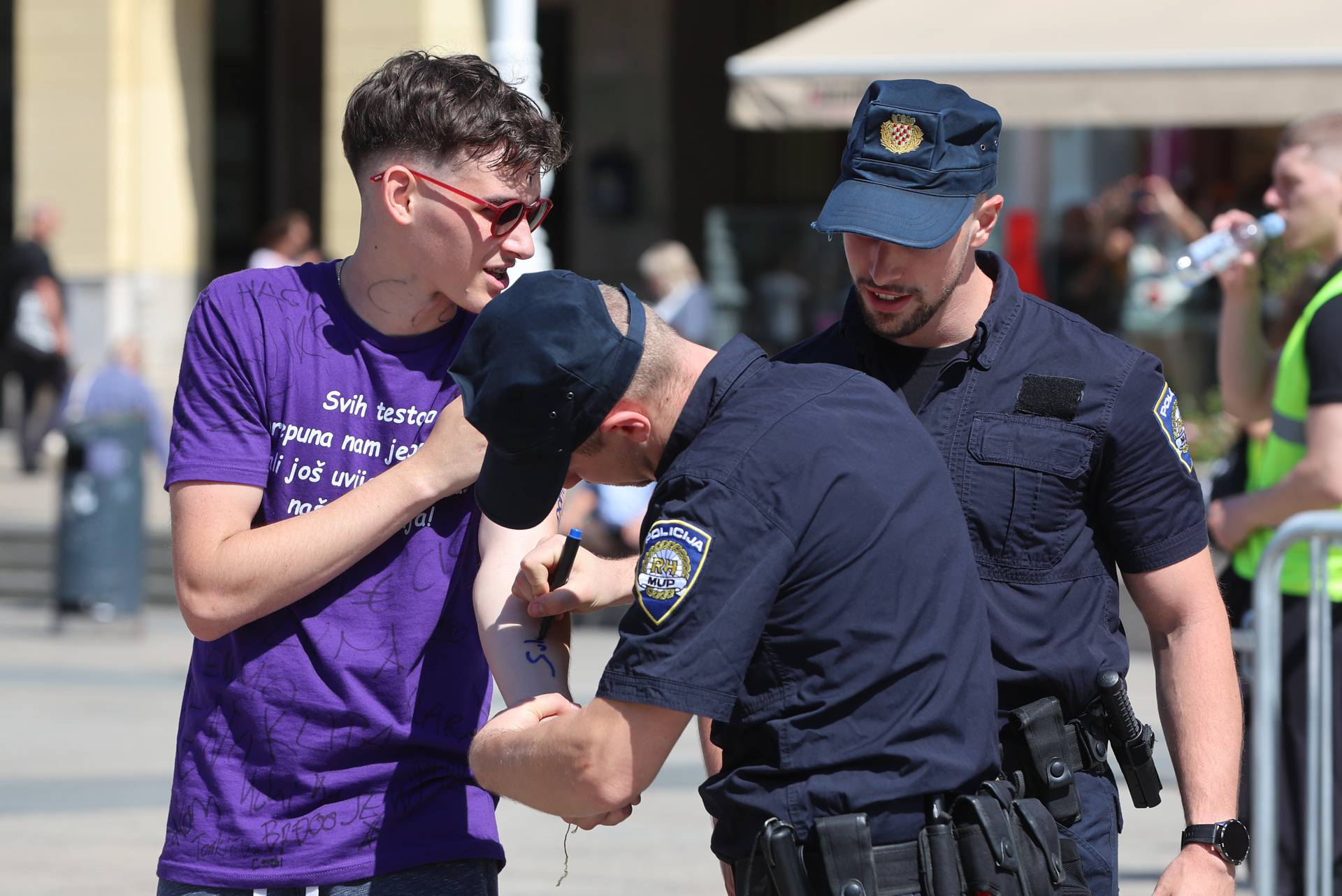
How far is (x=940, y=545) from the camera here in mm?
2309

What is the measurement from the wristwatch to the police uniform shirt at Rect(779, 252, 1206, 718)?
28 centimetres

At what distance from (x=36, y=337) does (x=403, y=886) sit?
13.4 m

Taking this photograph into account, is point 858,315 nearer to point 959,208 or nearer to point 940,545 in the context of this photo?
point 959,208

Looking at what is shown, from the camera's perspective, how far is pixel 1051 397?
2.92 meters

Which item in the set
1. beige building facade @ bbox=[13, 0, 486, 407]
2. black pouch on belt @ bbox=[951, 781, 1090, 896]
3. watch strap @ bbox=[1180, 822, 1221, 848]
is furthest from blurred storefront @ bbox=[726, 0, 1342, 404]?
beige building facade @ bbox=[13, 0, 486, 407]

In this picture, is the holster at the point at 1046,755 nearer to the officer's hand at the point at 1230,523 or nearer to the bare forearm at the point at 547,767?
the bare forearm at the point at 547,767

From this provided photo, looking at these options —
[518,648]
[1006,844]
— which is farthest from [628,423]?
[1006,844]

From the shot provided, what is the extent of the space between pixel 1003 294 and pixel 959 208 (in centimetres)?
23

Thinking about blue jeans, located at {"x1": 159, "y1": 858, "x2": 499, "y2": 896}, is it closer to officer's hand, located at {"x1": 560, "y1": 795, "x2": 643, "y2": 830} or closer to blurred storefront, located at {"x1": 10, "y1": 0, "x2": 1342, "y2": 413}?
officer's hand, located at {"x1": 560, "y1": 795, "x2": 643, "y2": 830}

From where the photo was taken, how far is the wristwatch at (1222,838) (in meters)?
2.92

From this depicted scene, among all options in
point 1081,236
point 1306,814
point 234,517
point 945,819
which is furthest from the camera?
point 1081,236

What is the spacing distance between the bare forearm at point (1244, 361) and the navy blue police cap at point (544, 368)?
3.02m

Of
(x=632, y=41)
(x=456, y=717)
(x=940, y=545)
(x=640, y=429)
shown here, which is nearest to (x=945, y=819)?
(x=940, y=545)

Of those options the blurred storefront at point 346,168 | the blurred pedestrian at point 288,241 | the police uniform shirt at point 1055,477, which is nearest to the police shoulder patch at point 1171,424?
the police uniform shirt at point 1055,477
